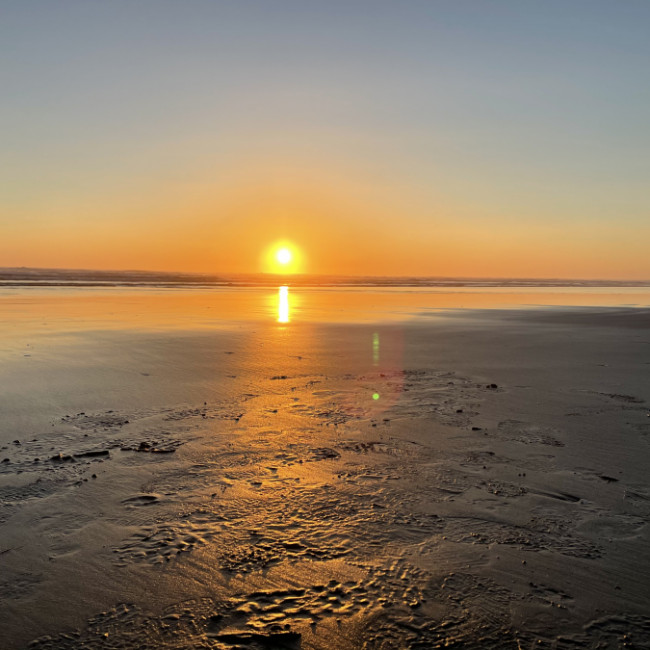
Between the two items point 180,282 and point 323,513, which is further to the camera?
point 180,282

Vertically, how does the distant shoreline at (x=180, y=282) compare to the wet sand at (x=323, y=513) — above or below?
above

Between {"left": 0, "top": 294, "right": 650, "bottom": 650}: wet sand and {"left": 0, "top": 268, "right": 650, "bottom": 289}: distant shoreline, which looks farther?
{"left": 0, "top": 268, "right": 650, "bottom": 289}: distant shoreline

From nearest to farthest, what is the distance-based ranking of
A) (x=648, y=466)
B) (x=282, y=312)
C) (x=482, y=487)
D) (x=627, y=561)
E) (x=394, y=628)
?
1. (x=394, y=628)
2. (x=627, y=561)
3. (x=482, y=487)
4. (x=648, y=466)
5. (x=282, y=312)

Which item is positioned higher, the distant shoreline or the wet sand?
the distant shoreline

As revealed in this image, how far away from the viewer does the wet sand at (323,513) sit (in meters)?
3.07

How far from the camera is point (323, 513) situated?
4375mm

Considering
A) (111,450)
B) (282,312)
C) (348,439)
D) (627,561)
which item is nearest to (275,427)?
(348,439)

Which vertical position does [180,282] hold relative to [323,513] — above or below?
above

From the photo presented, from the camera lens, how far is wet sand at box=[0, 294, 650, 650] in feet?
10.1

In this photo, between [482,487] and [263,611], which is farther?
[482,487]

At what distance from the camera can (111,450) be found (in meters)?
5.92

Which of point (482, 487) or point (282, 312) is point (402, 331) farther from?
point (482, 487)

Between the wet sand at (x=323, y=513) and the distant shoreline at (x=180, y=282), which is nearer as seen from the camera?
the wet sand at (x=323, y=513)

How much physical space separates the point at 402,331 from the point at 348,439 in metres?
12.2
